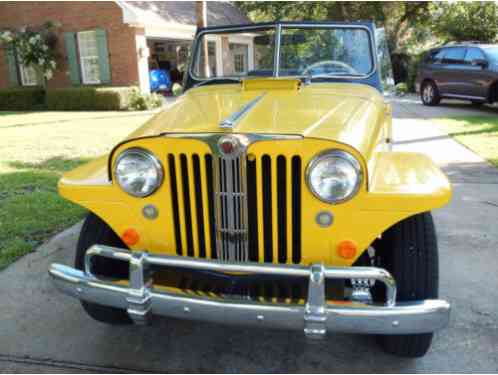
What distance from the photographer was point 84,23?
48.2 feet

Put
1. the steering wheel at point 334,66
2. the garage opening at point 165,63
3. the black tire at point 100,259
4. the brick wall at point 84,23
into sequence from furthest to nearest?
1. the garage opening at point 165,63
2. the brick wall at point 84,23
3. the steering wheel at point 334,66
4. the black tire at point 100,259

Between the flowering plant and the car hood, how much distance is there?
13.4 metres

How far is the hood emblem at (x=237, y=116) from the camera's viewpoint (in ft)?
7.30

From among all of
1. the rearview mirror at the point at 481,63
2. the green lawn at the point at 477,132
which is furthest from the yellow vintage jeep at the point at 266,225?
the rearview mirror at the point at 481,63

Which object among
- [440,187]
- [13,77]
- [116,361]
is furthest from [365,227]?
[13,77]

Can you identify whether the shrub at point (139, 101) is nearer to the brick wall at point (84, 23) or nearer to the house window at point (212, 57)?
the brick wall at point (84, 23)

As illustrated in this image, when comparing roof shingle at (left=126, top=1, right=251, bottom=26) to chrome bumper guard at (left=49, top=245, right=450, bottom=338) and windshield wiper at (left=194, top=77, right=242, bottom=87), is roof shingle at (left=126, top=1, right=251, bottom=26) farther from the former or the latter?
chrome bumper guard at (left=49, top=245, right=450, bottom=338)

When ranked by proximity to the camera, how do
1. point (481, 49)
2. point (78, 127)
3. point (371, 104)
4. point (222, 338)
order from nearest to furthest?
point (222, 338)
point (371, 104)
point (78, 127)
point (481, 49)

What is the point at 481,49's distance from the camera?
11695mm

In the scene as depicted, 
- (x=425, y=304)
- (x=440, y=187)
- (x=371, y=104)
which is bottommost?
(x=425, y=304)

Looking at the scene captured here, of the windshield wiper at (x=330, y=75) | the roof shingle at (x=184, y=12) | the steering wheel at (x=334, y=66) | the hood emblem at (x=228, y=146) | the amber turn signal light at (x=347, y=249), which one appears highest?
the roof shingle at (x=184, y=12)

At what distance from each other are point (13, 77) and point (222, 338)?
16413 millimetres

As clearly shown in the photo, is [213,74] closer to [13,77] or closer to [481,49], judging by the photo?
[481,49]

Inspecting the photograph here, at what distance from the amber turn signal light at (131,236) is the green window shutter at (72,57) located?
1402 centimetres
